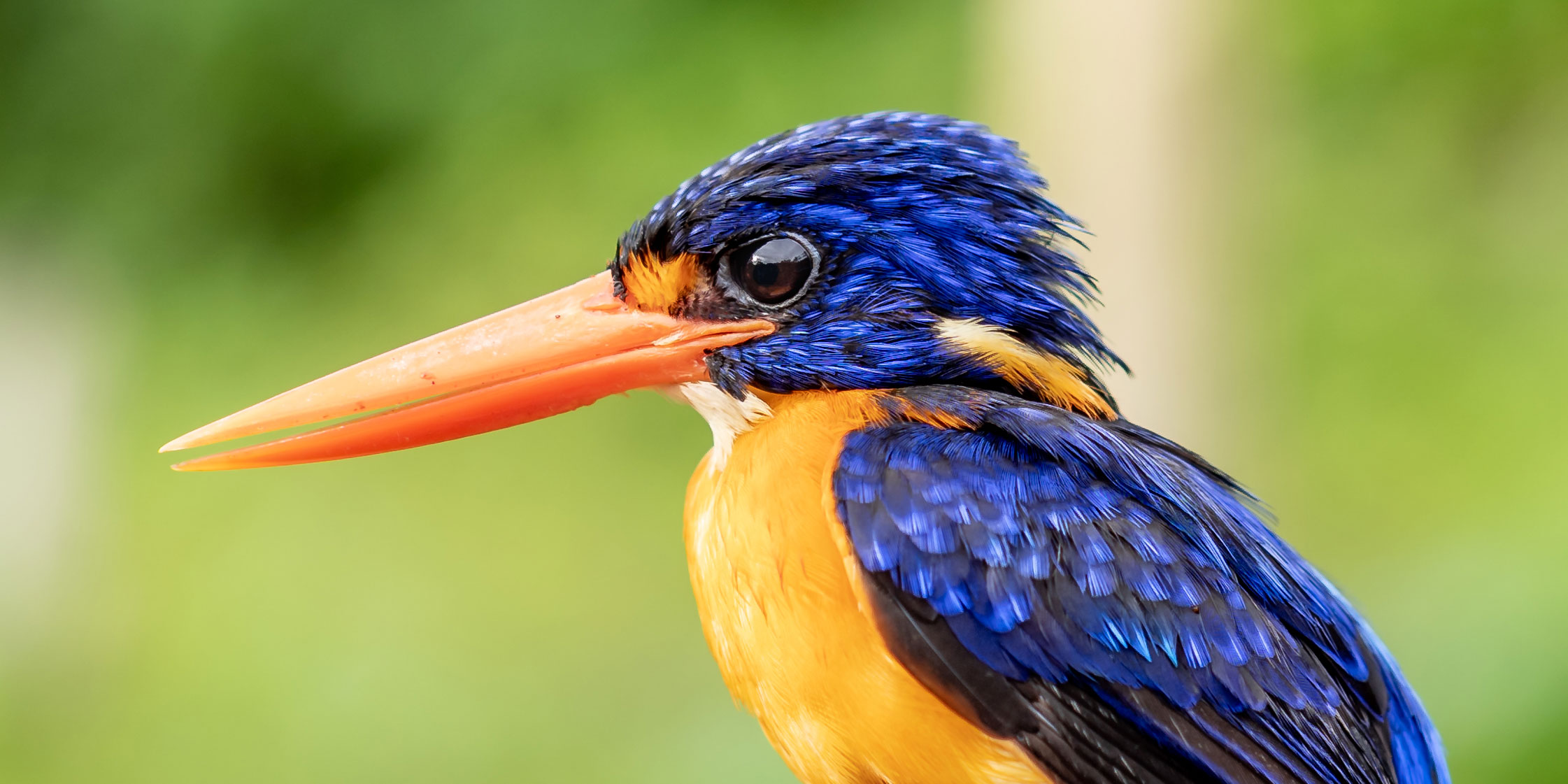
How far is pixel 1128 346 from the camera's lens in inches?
134

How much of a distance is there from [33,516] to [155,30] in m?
2.25

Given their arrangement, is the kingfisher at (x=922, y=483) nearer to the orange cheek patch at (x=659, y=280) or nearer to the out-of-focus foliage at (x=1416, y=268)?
the orange cheek patch at (x=659, y=280)

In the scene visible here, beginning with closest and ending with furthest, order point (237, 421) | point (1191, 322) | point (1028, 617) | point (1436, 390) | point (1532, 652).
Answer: point (1028, 617) → point (237, 421) → point (1532, 652) → point (1191, 322) → point (1436, 390)

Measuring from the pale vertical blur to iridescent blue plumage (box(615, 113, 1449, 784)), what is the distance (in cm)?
203

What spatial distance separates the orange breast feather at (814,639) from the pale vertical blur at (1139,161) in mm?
2308

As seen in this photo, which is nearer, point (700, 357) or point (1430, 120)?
point (700, 357)

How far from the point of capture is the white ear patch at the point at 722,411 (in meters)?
1.31

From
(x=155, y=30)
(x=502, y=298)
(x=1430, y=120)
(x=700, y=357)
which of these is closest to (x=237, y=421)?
(x=700, y=357)

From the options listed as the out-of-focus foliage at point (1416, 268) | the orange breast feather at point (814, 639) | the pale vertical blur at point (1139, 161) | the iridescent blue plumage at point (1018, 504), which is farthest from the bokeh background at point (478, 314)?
the orange breast feather at point (814, 639)

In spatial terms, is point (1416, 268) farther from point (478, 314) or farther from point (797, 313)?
point (797, 313)

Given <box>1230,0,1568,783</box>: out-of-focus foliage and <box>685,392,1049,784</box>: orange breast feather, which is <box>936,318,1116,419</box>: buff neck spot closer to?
<box>685,392,1049,784</box>: orange breast feather

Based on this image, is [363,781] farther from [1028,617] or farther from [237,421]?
[1028,617]

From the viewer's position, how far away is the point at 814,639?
3.60ft

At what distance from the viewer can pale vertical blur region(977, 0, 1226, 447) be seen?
322cm
